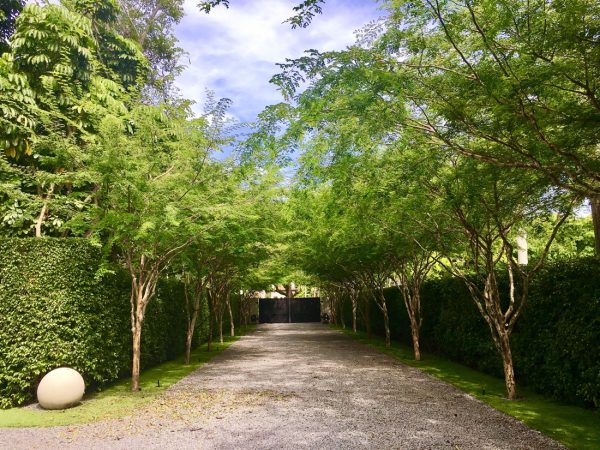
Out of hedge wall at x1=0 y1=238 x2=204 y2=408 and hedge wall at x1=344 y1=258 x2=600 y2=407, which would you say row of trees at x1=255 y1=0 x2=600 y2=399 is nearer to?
hedge wall at x1=344 y1=258 x2=600 y2=407

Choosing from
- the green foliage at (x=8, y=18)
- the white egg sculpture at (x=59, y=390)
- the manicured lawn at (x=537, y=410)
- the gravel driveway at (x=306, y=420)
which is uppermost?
the green foliage at (x=8, y=18)

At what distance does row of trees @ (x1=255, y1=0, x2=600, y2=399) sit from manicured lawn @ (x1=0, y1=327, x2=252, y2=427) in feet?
17.3

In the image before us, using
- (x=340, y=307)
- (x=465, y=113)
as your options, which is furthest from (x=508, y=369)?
(x=340, y=307)

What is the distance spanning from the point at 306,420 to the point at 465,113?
5.07 meters

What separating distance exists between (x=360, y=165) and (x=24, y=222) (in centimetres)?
860

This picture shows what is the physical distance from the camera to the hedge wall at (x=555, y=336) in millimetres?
7773

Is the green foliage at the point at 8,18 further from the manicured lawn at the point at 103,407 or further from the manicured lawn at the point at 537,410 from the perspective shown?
the manicured lawn at the point at 537,410

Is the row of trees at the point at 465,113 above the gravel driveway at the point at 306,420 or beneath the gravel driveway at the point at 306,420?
above

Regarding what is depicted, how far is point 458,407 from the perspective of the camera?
8328 mm

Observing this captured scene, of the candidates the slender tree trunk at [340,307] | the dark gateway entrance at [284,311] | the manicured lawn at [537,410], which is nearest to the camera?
the manicured lawn at [537,410]

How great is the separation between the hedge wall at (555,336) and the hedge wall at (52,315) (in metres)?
8.57

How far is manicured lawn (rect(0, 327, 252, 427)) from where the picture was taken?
7.55 meters

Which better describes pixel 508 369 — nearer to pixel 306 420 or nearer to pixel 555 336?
pixel 555 336

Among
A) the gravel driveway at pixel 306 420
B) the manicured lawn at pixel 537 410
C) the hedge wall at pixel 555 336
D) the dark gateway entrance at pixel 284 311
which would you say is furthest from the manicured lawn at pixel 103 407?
the dark gateway entrance at pixel 284 311
